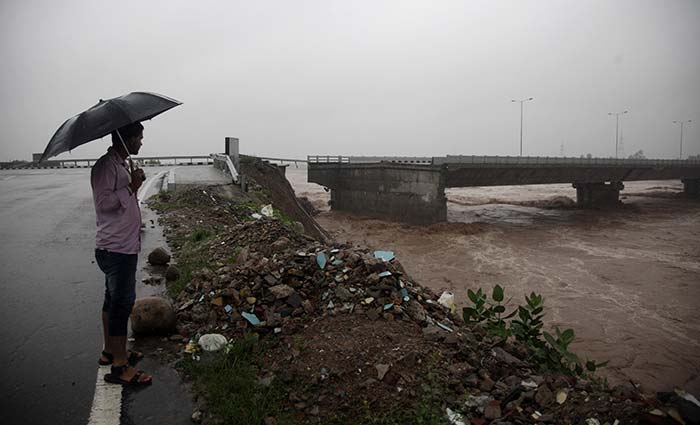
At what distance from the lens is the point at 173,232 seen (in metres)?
9.08

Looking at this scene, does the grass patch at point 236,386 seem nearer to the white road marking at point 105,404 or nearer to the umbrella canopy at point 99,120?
the white road marking at point 105,404

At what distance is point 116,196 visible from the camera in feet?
10.9

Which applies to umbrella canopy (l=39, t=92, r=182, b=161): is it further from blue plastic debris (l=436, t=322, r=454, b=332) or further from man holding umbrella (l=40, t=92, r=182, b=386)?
blue plastic debris (l=436, t=322, r=454, b=332)

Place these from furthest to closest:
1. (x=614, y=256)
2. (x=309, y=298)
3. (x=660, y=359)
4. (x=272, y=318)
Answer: (x=614, y=256) < (x=660, y=359) < (x=309, y=298) < (x=272, y=318)

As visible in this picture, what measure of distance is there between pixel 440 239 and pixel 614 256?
10.3 metres

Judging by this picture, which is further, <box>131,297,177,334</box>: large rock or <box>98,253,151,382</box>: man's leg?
<box>131,297,177,334</box>: large rock

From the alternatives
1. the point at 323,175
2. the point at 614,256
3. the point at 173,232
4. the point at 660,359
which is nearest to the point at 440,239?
the point at 614,256

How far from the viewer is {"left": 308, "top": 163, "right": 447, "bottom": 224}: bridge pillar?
106ft

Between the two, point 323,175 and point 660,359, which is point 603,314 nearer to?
point 660,359

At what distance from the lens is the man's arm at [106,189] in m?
3.30

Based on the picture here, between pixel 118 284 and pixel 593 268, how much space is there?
73.2ft

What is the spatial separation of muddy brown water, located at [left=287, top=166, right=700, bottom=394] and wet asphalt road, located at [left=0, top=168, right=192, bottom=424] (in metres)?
9.69

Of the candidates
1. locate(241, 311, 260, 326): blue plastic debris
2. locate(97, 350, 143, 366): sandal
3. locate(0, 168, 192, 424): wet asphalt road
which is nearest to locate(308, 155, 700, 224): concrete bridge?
locate(0, 168, 192, 424): wet asphalt road

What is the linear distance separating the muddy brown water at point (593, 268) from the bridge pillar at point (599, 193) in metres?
3.07
